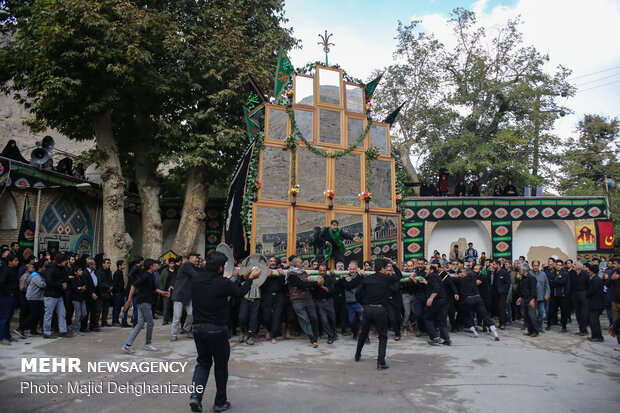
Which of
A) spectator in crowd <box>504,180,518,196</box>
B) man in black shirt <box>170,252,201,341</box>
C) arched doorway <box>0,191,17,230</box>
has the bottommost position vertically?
man in black shirt <box>170,252,201,341</box>

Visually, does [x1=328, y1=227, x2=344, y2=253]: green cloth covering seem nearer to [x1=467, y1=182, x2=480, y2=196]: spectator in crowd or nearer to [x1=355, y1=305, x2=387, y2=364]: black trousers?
[x1=355, y1=305, x2=387, y2=364]: black trousers

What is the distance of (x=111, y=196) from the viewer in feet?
57.2

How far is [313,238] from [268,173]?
2544 millimetres

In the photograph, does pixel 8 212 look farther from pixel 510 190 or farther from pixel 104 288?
pixel 510 190

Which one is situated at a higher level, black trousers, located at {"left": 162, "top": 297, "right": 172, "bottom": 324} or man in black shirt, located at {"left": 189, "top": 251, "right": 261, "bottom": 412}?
man in black shirt, located at {"left": 189, "top": 251, "right": 261, "bottom": 412}

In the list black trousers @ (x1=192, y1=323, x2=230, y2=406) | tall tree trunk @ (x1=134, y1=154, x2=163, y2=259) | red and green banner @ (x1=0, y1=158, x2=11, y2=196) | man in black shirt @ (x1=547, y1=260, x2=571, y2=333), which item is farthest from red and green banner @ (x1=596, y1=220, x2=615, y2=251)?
red and green banner @ (x1=0, y1=158, x2=11, y2=196)

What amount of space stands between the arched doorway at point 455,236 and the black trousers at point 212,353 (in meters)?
18.9

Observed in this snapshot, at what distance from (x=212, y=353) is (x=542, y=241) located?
71.2ft

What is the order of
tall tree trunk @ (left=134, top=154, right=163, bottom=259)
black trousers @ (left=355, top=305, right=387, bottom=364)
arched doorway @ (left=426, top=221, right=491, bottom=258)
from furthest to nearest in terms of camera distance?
arched doorway @ (left=426, top=221, right=491, bottom=258) < tall tree trunk @ (left=134, top=154, right=163, bottom=259) < black trousers @ (left=355, top=305, right=387, bottom=364)

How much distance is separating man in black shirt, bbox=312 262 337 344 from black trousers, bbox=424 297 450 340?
2.16m

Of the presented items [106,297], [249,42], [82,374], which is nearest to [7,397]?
[82,374]

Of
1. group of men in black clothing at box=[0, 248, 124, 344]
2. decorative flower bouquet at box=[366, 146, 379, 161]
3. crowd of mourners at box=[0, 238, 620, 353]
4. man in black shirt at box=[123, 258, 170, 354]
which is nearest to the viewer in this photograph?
man in black shirt at box=[123, 258, 170, 354]

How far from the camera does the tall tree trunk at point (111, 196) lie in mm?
17078

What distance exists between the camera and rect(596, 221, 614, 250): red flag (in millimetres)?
21969
